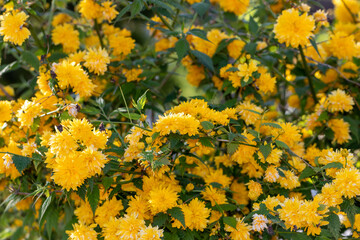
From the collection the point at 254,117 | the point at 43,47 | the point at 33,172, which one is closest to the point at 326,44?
the point at 254,117

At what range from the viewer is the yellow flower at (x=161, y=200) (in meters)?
1.03

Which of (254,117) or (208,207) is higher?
(254,117)

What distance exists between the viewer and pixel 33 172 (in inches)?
57.1

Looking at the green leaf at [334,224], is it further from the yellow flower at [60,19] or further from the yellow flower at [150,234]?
the yellow flower at [60,19]

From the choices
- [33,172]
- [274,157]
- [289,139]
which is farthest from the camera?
[33,172]

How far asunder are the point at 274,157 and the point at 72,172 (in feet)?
1.81

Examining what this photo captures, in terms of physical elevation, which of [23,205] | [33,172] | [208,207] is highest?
[208,207]

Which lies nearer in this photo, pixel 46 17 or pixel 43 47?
pixel 43 47

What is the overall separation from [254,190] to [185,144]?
0.24 m

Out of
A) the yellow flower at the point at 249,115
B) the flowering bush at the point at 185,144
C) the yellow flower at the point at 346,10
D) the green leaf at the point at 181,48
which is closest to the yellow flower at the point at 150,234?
the flowering bush at the point at 185,144

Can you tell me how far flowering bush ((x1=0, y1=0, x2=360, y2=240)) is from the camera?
103 cm

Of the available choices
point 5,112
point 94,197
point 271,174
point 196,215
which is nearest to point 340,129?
point 271,174

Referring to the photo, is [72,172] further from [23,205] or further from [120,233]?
[23,205]

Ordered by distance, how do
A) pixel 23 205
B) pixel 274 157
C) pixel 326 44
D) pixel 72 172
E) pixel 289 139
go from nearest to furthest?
pixel 72 172 < pixel 274 157 < pixel 289 139 < pixel 23 205 < pixel 326 44
